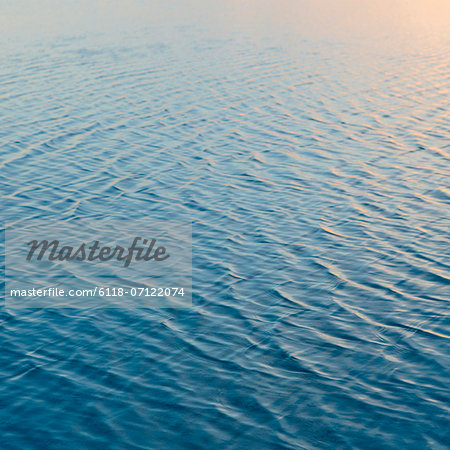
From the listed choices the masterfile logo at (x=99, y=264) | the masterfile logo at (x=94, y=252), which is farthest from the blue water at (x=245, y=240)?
the masterfile logo at (x=94, y=252)

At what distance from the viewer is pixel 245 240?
2948cm

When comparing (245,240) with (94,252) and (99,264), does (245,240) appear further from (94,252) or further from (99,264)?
(94,252)

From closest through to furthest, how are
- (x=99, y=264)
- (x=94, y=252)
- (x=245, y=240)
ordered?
(x=99, y=264) → (x=94, y=252) → (x=245, y=240)

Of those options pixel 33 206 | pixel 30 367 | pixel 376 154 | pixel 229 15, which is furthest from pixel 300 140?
pixel 229 15

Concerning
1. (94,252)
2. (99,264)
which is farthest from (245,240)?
(94,252)

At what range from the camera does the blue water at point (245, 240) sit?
61.1 feet

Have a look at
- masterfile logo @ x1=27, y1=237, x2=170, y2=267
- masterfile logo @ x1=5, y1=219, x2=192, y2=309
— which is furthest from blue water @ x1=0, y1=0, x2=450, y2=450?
masterfile logo @ x1=27, y1=237, x2=170, y2=267

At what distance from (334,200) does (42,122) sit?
78.4ft

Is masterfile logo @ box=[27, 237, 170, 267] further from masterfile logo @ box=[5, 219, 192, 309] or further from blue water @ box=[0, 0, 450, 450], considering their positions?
blue water @ box=[0, 0, 450, 450]

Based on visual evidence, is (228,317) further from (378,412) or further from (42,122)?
(42,122)

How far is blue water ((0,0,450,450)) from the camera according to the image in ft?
61.1

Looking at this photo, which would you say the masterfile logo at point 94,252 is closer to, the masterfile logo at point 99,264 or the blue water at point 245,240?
the masterfile logo at point 99,264

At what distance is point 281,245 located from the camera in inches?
1142

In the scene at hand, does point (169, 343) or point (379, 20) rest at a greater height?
point (379, 20)
